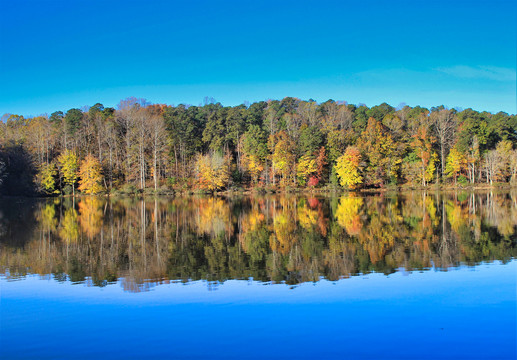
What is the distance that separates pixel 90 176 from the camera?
5481 centimetres

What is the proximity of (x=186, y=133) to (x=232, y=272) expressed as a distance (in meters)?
57.5

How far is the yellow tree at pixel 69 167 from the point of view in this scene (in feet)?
181

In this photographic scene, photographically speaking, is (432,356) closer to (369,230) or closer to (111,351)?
(111,351)

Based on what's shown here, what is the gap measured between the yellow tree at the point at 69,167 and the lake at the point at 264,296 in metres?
41.0

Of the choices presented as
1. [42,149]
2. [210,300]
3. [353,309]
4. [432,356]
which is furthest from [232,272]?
[42,149]

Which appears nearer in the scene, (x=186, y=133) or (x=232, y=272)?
(x=232, y=272)

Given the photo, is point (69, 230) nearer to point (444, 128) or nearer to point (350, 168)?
point (350, 168)

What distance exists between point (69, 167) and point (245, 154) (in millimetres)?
26606

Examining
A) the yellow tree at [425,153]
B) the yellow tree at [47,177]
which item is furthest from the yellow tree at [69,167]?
the yellow tree at [425,153]

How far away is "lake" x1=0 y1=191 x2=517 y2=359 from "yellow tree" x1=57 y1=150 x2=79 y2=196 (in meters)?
41.0

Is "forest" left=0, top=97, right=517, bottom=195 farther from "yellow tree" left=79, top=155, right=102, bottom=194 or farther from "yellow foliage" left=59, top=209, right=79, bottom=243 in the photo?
"yellow foliage" left=59, top=209, right=79, bottom=243

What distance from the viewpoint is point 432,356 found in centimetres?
611

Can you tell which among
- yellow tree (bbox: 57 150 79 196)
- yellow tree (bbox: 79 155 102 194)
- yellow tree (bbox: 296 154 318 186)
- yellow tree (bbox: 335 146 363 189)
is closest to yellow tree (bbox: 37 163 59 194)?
yellow tree (bbox: 57 150 79 196)

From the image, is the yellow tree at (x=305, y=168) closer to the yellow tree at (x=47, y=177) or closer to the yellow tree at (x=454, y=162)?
the yellow tree at (x=454, y=162)
